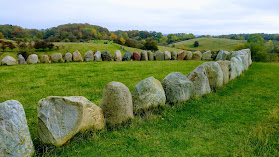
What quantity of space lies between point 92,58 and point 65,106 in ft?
45.9

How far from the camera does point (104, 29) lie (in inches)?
2249

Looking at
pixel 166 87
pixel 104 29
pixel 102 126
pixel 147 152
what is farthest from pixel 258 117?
pixel 104 29

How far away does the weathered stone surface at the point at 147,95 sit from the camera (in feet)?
17.6

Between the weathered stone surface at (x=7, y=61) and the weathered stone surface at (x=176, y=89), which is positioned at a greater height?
the weathered stone surface at (x=7, y=61)

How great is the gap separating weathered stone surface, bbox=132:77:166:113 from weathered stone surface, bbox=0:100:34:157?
272 centimetres

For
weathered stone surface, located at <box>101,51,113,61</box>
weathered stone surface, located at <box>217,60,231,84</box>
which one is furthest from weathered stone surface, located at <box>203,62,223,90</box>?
weathered stone surface, located at <box>101,51,113,61</box>

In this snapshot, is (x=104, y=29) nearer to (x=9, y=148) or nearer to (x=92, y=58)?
(x=92, y=58)

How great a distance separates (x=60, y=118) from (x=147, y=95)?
241cm

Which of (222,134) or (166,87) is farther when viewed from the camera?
(166,87)

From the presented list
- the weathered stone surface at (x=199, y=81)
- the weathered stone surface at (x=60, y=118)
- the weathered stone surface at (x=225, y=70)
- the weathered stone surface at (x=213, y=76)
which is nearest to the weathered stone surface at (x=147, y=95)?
the weathered stone surface at (x=60, y=118)

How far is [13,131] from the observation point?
3213 millimetres

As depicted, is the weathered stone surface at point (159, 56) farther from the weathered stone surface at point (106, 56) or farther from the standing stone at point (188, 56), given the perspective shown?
the weathered stone surface at point (106, 56)

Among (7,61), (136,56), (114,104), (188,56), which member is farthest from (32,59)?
(188,56)

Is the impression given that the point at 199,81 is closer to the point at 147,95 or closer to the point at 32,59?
the point at 147,95
